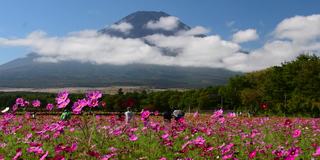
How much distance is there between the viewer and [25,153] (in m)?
6.66

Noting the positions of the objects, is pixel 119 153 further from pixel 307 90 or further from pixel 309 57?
pixel 309 57

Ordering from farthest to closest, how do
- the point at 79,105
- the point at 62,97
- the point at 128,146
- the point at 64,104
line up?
1. the point at 128,146
2. the point at 62,97
3. the point at 79,105
4. the point at 64,104

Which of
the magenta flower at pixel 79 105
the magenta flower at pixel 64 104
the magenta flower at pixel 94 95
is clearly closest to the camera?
the magenta flower at pixel 64 104

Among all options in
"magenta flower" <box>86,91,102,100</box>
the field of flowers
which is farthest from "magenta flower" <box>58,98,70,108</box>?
"magenta flower" <box>86,91,102,100</box>

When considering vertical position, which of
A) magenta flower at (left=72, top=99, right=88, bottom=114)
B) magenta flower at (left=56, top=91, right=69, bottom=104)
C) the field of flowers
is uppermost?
magenta flower at (left=56, top=91, right=69, bottom=104)

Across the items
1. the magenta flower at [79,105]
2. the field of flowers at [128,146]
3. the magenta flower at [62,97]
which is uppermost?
the magenta flower at [62,97]

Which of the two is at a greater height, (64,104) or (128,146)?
(64,104)

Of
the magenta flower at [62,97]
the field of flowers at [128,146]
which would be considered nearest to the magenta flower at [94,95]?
the field of flowers at [128,146]

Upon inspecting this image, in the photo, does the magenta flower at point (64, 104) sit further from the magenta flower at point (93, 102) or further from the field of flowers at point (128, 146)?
the magenta flower at point (93, 102)

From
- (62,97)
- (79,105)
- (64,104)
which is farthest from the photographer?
(62,97)

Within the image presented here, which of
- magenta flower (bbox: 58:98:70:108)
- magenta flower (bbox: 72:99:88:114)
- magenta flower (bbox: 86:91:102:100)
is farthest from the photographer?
magenta flower (bbox: 86:91:102:100)

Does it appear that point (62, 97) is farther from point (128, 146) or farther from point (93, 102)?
point (128, 146)

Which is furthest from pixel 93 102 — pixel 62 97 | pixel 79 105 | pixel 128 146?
pixel 128 146

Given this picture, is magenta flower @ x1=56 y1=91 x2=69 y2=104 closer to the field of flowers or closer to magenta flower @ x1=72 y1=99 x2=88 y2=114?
the field of flowers
